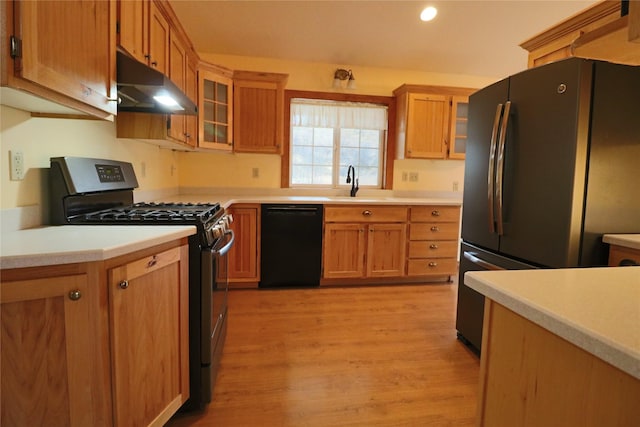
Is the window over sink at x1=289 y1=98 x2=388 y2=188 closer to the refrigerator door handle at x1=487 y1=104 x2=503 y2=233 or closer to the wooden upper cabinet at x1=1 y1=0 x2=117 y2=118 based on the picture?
the refrigerator door handle at x1=487 y1=104 x2=503 y2=233

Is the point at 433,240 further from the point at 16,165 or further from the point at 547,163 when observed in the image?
the point at 16,165

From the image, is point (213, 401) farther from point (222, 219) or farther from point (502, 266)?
point (502, 266)

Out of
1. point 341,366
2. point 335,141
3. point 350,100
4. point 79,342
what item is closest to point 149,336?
point 79,342

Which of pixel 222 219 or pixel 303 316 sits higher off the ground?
pixel 222 219

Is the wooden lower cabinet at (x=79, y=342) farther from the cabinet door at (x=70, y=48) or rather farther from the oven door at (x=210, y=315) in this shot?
the cabinet door at (x=70, y=48)

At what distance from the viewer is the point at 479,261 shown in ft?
7.01

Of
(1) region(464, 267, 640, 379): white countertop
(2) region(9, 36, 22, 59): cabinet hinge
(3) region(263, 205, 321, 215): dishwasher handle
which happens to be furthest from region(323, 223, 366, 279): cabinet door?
(2) region(9, 36, 22, 59): cabinet hinge

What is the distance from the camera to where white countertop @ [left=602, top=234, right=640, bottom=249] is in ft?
4.67

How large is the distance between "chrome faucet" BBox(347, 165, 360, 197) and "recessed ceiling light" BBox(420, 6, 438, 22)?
1621 millimetres

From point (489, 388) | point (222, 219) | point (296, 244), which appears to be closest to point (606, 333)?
point (489, 388)

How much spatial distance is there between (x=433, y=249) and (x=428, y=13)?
7.56 feet

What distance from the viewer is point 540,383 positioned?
717mm

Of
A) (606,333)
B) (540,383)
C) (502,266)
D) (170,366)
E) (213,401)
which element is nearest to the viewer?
(606,333)

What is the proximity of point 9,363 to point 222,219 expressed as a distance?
1177 mm
